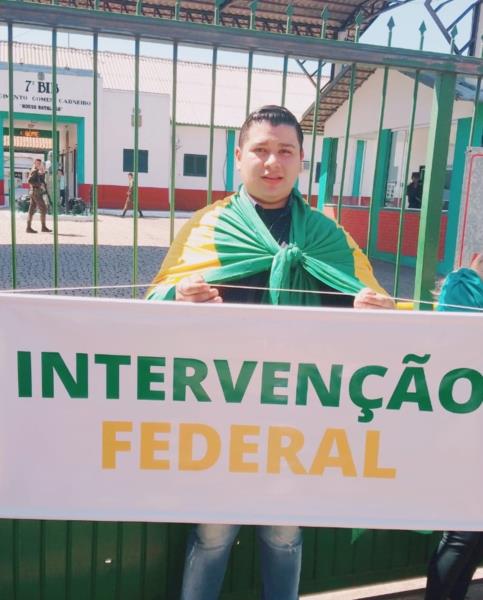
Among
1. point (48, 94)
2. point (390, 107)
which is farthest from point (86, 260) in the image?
point (48, 94)

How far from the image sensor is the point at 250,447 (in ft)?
5.52

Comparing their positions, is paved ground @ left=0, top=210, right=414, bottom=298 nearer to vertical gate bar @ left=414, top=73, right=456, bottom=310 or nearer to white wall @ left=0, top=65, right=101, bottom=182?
vertical gate bar @ left=414, top=73, right=456, bottom=310

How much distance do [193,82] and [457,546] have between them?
2577 centimetres

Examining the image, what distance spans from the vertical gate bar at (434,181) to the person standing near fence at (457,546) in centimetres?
23

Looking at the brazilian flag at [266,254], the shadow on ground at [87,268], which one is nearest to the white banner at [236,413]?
the brazilian flag at [266,254]

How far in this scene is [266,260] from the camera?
1890mm

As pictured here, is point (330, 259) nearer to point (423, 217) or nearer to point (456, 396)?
point (456, 396)

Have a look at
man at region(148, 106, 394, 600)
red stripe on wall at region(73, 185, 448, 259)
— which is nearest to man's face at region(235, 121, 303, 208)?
man at region(148, 106, 394, 600)

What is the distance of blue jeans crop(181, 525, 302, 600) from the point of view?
6.17ft

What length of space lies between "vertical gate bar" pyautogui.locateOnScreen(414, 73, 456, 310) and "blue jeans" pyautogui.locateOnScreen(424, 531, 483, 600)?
0.97 metres

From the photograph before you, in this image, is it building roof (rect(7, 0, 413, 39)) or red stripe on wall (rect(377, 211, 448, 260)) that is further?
red stripe on wall (rect(377, 211, 448, 260))

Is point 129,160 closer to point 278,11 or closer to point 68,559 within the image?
point 278,11

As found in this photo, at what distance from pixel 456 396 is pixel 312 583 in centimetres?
138

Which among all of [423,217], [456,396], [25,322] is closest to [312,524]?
[456,396]
